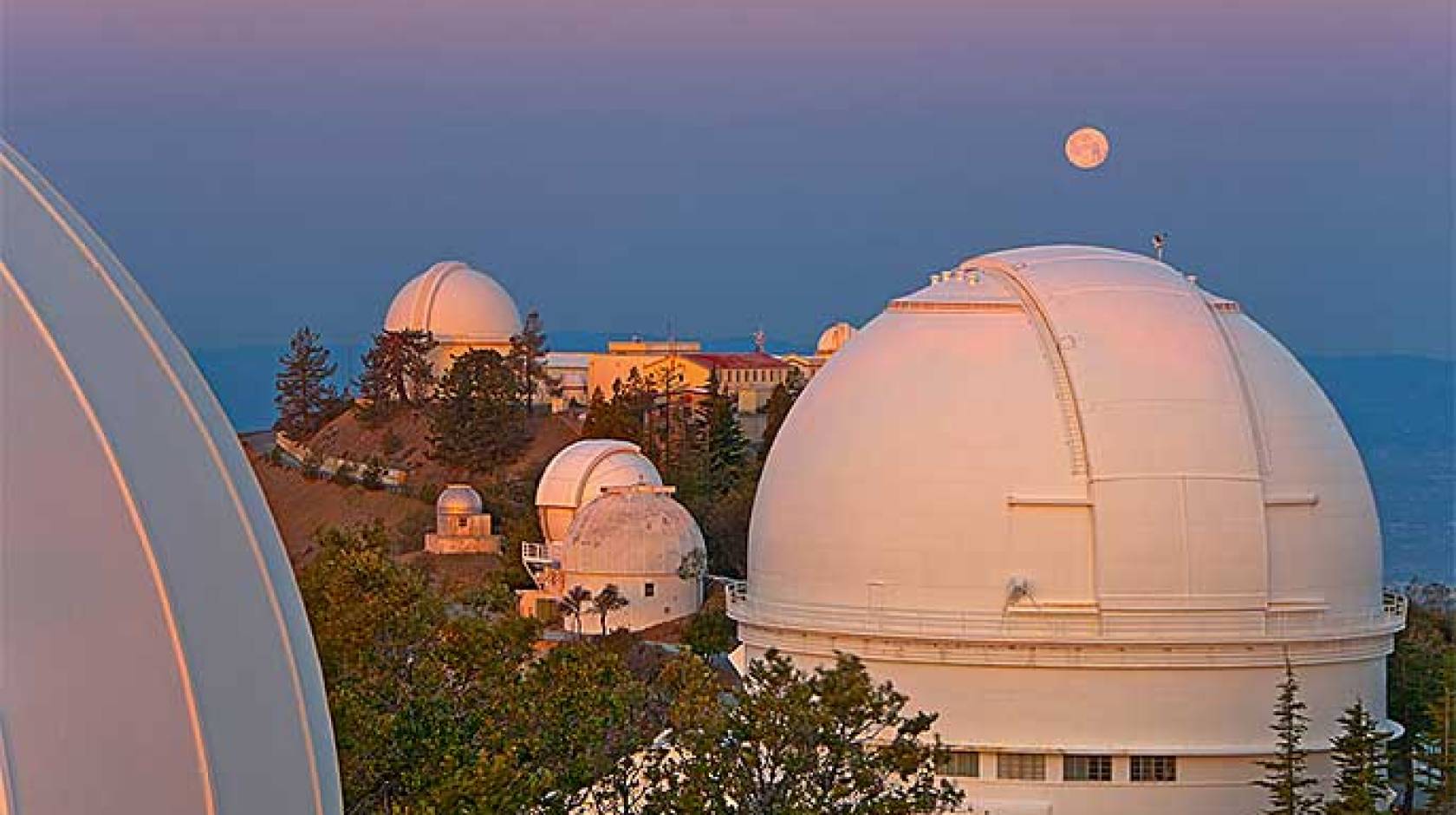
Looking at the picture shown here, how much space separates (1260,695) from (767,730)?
1562cm

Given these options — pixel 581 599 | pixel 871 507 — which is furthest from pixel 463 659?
pixel 581 599

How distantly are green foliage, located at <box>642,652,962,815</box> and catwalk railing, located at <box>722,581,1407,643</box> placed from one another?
481 inches

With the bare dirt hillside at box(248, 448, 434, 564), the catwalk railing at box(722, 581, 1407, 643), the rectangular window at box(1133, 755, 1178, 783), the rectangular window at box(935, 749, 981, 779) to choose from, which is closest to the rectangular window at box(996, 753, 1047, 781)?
the rectangular window at box(935, 749, 981, 779)

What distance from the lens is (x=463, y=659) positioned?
23.8 m

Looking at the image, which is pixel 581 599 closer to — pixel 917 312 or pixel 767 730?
pixel 917 312

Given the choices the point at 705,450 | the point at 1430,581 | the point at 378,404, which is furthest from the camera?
the point at 378,404

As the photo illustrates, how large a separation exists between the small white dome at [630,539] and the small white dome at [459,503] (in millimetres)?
16697

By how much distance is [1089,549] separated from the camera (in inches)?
1390

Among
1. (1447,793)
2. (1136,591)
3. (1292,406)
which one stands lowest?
(1447,793)

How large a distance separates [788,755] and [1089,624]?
1421 centimetres

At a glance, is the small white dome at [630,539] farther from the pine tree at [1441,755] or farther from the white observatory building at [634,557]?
the pine tree at [1441,755]

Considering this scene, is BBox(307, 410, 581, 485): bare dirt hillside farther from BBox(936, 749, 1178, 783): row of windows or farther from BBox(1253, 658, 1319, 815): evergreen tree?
BBox(1253, 658, 1319, 815): evergreen tree

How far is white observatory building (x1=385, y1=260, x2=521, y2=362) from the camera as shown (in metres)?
108

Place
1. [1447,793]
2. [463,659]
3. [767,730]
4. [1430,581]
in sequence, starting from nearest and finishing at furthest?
[767,730] < [463,659] < [1447,793] < [1430,581]
